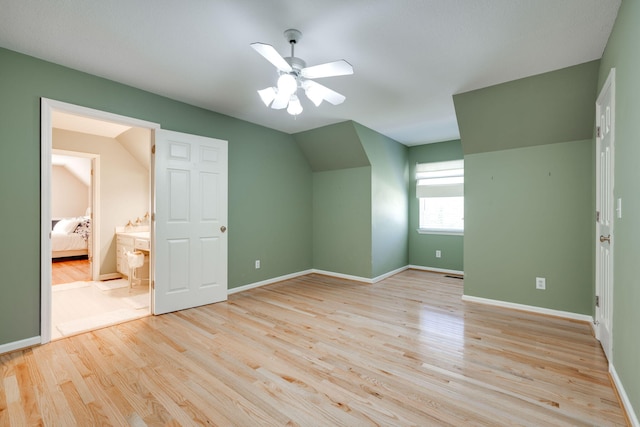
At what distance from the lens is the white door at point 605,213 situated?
7.09 ft

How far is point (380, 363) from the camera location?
7.45 feet

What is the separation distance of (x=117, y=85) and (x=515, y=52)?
3693 millimetres

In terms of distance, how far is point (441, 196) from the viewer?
5.50 meters

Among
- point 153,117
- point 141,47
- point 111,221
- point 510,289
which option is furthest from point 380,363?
point 111,221

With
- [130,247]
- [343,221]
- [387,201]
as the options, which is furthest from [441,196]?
[130,247]

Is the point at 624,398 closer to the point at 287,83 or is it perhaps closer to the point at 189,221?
the point at 287,83

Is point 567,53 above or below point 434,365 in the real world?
above

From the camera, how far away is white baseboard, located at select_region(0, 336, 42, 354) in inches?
94.9

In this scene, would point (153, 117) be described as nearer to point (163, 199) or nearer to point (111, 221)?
point (163, 199)

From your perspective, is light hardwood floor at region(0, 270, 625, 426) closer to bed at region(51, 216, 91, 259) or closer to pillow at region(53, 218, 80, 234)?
bed at region(51, 216, 91, 259)

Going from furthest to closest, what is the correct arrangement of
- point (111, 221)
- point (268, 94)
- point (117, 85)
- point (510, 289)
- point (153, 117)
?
point (111, 221) < point (510, 289) < point (153, 117) < point (117, 85) < point (268, 94)

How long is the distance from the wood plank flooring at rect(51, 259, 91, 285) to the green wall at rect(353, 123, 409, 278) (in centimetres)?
487

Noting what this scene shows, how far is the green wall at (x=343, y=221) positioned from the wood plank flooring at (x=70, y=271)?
400 cm

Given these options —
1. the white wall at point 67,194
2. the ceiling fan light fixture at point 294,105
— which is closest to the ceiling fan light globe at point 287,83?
the ceiling fan light fixture at point 294,105
